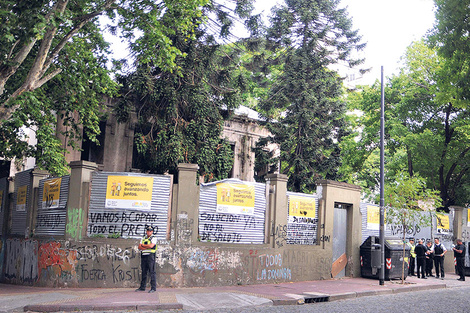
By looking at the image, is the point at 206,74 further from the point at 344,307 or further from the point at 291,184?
the point at 344,307

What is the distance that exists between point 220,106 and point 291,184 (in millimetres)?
6629

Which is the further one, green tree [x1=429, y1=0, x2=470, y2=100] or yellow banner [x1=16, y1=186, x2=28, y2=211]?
yellow banner [x1=16, y1=186, x2=28, y2=211]

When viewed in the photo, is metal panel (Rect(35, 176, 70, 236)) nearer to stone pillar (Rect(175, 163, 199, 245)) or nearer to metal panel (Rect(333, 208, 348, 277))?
stone pillar (Rect(175, 163, 199, 245))

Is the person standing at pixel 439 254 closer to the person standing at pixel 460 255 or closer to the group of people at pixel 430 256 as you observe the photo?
the group of people at pixel 430 256

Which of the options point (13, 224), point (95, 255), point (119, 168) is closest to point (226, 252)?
point (95, 255)

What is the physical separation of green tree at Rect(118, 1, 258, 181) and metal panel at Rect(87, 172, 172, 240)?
5.95m

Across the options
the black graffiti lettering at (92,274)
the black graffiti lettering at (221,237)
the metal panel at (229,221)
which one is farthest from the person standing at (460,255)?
the black graffiti lettering at (92,274)

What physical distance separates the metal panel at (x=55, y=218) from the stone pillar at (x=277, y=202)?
21.9 ft

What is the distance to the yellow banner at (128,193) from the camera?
14211 millimetres

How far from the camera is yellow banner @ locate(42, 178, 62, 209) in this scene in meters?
15.0

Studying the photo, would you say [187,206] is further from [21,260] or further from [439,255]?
[439,255]

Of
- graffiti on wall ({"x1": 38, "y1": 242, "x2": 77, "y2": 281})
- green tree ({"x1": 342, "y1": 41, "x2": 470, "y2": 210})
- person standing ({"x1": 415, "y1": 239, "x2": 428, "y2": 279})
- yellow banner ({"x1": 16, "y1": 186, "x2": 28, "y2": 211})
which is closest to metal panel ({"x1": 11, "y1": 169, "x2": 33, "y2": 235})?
yellow banner ({"x1": 16, "y1": 186, "x2": 28, "y2": 211})

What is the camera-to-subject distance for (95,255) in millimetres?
13789

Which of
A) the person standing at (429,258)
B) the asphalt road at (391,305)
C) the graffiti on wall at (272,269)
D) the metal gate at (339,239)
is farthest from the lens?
the person standing at (429,258)
